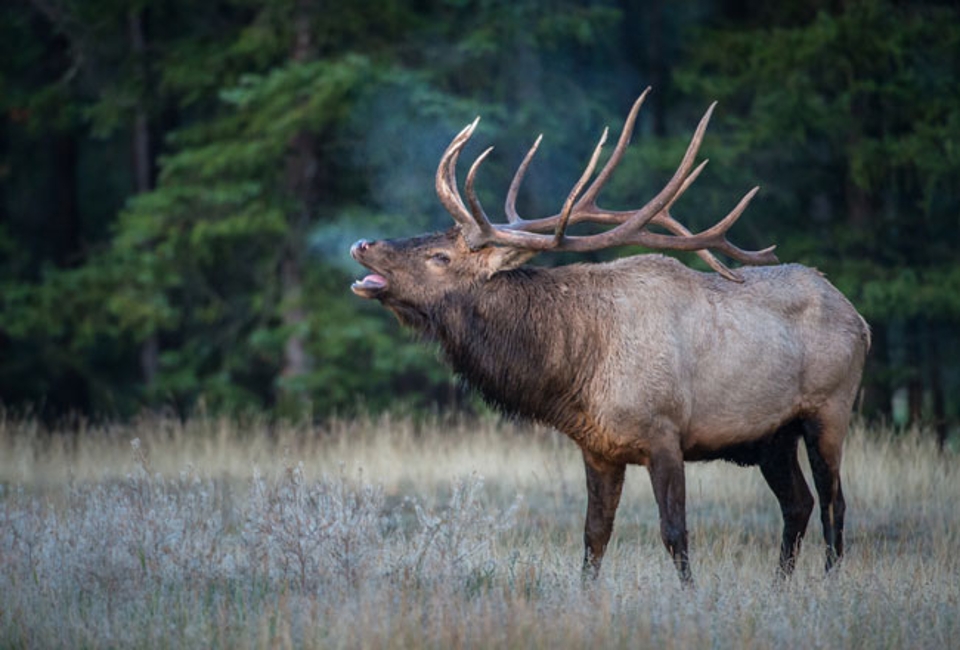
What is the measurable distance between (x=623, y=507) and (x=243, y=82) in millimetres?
8035

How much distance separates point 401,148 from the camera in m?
15.4

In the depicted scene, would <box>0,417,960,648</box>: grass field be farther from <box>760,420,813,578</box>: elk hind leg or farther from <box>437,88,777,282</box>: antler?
<box>437,88,777,282</box>: antler

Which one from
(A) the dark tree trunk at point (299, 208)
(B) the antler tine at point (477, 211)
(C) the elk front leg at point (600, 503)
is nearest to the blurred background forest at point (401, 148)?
(A) the dark tree trunk at point (299, 208)

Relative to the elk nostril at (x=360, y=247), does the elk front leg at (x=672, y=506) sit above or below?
below

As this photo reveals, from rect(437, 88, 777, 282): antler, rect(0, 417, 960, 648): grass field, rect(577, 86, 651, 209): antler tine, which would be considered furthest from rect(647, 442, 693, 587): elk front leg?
rect(577, 86, 651, 209): antler tine

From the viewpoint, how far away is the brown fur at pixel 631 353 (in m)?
6.83

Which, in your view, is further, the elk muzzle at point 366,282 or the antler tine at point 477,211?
the elk muzzle at point 366,282

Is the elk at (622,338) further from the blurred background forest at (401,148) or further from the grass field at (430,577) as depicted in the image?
the blurred background forest at (401,148)

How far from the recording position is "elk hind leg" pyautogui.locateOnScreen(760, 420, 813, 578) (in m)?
7.50

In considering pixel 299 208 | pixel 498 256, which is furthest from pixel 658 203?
pixel 299 208

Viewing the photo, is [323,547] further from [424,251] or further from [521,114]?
[521,114]

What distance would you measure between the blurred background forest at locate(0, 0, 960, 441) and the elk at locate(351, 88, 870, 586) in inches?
243

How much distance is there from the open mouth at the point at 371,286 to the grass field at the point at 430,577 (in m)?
0.98

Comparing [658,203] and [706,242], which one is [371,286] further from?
[706,242]
